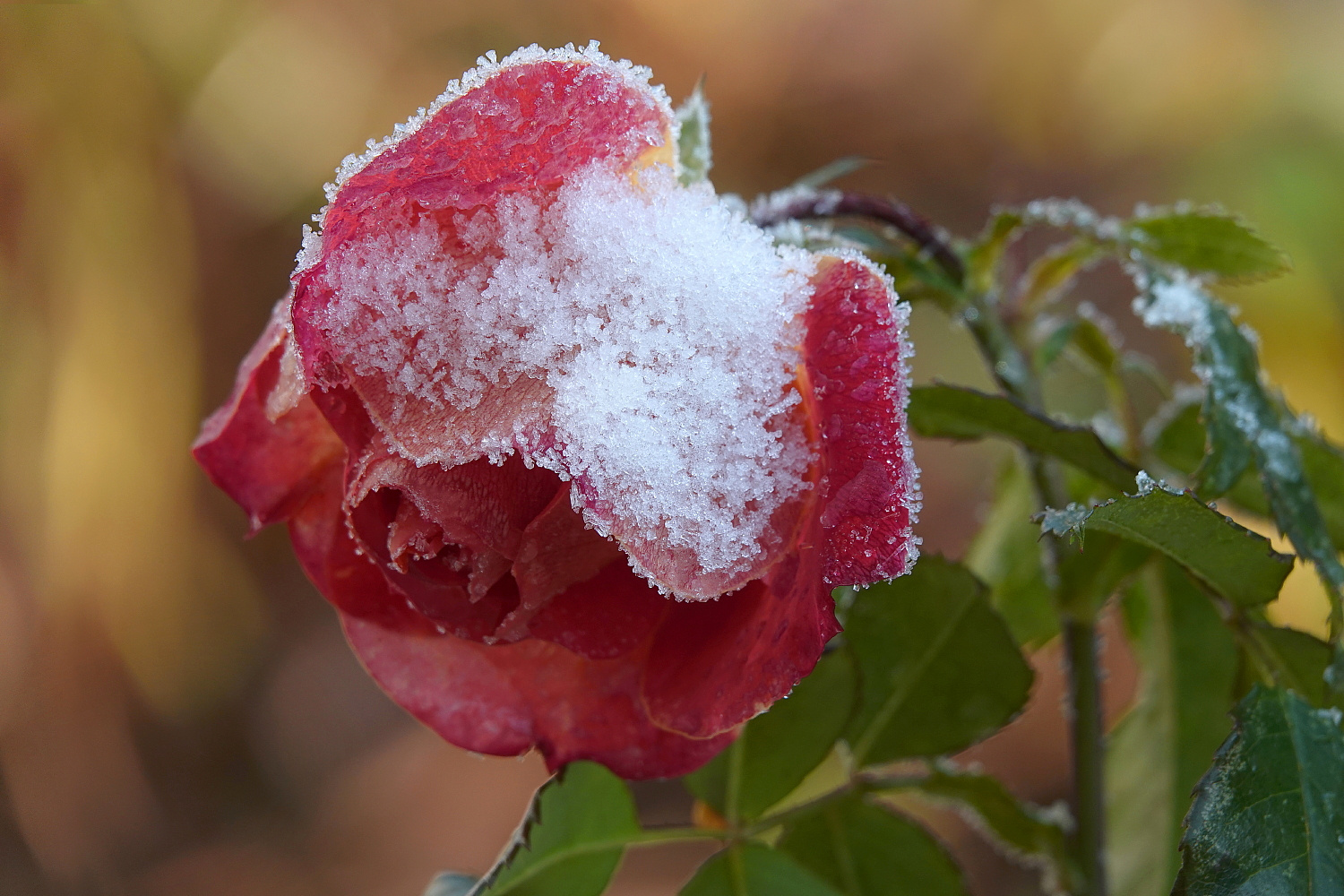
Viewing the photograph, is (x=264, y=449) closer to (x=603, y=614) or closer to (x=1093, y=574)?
(x=603, y=614)

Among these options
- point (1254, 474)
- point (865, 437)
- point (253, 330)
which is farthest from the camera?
point (253, 330)

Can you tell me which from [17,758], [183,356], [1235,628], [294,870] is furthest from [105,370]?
[1235,628]

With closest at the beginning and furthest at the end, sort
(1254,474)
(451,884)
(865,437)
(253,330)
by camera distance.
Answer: (865,437), (451,884), (1254,474), (253,330)

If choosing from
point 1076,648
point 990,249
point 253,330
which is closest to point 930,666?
point 1076,648

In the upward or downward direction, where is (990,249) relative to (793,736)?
upward

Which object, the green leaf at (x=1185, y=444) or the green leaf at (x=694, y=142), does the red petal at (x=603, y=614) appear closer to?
the green leaf at (x=694, y=142)

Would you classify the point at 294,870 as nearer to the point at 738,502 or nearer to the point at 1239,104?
the point at 738,502

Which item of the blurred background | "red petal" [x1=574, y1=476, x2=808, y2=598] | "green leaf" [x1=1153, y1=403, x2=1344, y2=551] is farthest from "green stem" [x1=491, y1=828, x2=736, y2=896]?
the blurred background
